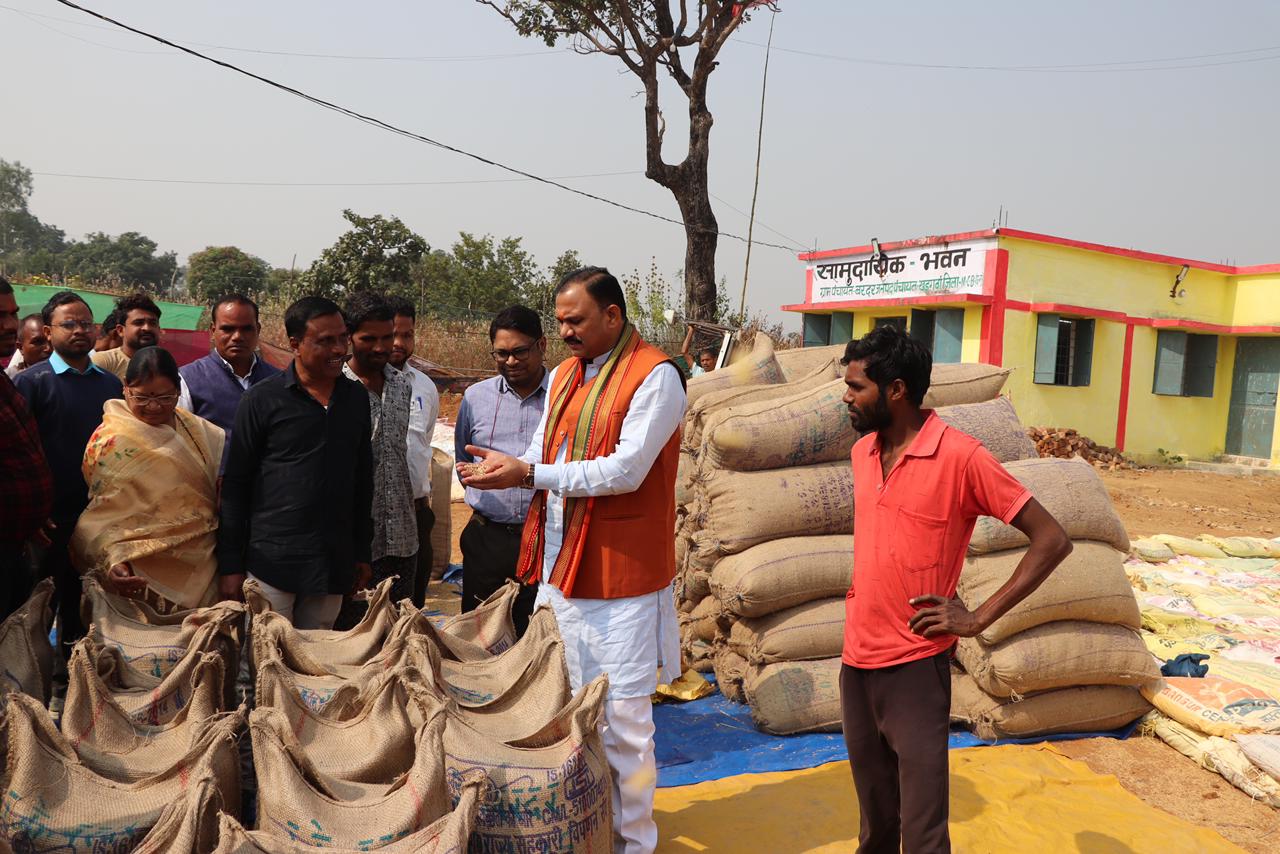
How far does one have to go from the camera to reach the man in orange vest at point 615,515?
8.97 feet

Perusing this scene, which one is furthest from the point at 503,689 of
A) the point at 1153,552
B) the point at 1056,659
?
the point at 1153,552

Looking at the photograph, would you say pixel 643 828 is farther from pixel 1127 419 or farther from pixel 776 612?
pixel 1127 419

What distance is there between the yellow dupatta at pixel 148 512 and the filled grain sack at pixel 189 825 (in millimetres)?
1616

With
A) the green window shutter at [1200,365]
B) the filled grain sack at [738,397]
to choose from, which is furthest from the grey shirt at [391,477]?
the green window shutter at [1200,365]

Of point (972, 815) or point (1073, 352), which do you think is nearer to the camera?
point (972, 815)

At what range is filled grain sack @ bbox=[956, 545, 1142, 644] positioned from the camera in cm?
395

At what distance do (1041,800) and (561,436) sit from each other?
231 centimetres

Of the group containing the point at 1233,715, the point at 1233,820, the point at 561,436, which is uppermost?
the point at 561,436

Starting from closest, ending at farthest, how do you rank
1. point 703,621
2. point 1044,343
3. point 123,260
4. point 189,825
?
point 189,825 < point 703,621 < point 1044,343 < point 123,260

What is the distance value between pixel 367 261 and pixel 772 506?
61.0ft

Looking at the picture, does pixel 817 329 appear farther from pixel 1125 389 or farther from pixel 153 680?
pixel 153 680

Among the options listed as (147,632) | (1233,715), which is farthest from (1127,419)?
(147,632)

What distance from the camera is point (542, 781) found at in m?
2.18

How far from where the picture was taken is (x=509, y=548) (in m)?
3.95
